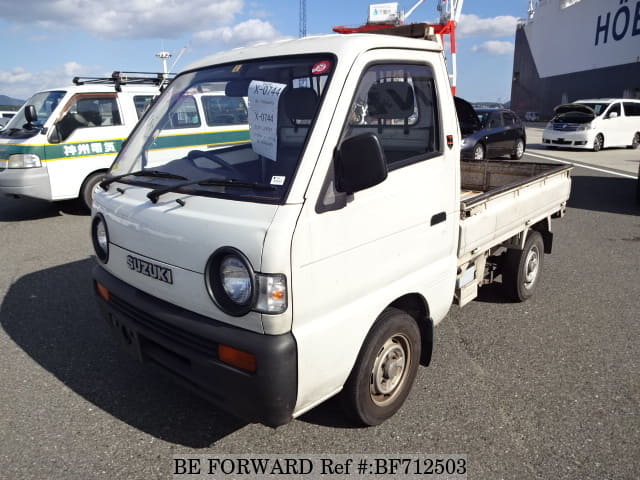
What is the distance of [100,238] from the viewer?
117 inches

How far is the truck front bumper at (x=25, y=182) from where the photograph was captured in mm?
7488

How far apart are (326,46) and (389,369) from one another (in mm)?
1802

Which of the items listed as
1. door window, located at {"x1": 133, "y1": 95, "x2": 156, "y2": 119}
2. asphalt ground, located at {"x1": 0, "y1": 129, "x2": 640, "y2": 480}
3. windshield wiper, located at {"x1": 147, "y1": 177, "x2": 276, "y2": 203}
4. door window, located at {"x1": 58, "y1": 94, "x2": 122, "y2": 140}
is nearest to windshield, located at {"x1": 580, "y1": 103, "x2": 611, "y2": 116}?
asphalt ground, located at {"x1": 0, "y1": 129, "x2": 640, "y2": 480}

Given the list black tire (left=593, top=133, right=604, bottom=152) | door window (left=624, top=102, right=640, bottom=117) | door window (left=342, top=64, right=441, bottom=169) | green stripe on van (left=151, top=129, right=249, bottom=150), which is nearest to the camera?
door window (left=342, top=64, right=441, bottom=169)

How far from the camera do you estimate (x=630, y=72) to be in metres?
34.7

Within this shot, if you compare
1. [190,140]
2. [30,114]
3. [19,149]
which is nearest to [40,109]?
[30,114]

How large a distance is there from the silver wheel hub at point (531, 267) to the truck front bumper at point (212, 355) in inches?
128

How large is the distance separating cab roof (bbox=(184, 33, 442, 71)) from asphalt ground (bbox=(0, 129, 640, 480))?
6.25 feet

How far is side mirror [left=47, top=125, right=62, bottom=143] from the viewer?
299 inches

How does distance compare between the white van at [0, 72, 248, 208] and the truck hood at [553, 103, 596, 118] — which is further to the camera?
the truck hood at [553, 103, 596, 118]

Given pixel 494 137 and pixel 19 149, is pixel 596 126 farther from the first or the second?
pixel 19 149

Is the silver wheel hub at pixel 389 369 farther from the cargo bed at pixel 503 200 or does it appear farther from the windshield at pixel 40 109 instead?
the windshield at pixel 40 109

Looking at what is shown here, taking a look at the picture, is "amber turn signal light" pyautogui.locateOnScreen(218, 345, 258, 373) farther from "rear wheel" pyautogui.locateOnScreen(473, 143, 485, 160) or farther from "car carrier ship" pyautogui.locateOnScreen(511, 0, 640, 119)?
"car carrier ship" pyautogui.locateOnScreen(511, 0, 640, 119)

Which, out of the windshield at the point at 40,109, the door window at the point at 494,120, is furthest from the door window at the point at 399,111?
the door window at the point at 494,120
